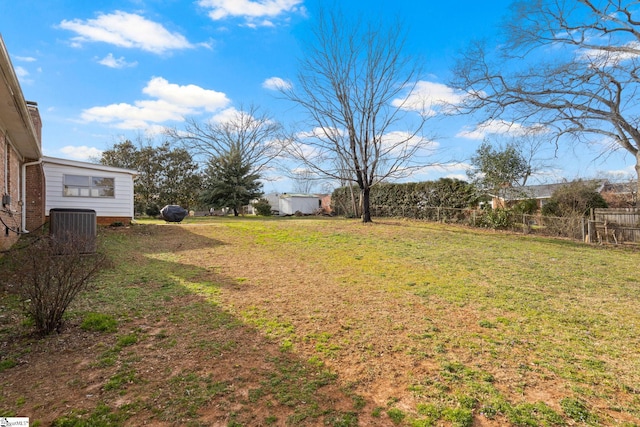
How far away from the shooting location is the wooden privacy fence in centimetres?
1095

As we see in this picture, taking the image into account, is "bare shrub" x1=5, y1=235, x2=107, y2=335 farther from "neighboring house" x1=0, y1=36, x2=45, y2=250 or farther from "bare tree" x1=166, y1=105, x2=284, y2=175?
"bare tree" x1=166, y1=105, x2=284, y2=175

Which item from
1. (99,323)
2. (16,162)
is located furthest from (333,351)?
(16,162)

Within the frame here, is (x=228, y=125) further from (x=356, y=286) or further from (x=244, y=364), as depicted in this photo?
(x=244, y=364)

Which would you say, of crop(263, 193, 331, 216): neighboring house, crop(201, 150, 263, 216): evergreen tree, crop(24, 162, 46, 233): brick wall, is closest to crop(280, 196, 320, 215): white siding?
crop(263, 193, 331, 216): neighboring house

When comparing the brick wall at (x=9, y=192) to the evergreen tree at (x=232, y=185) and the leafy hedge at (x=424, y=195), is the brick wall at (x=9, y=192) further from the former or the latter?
the evergreen tree at (x=232, y=185)

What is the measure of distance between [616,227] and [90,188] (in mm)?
19476

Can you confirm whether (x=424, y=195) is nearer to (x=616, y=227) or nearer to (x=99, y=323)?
(x=616, y=227)

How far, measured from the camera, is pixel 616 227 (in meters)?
11.1

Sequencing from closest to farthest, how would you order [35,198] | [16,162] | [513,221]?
[16,162] < [35,198] < [513,221]

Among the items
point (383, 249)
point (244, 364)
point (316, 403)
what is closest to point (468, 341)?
point (316, 403)

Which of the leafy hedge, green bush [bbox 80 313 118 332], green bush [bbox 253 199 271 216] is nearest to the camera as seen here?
green bush [bbox 80 313 118 332]

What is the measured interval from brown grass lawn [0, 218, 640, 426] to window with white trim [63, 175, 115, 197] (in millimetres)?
8045

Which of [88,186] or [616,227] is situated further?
[88,186]

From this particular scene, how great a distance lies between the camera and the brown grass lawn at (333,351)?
7.60 feet
